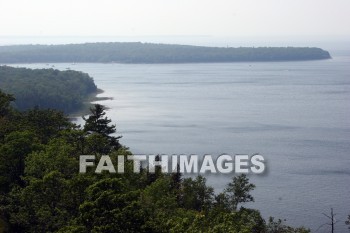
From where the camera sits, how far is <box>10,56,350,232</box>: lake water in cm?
2683

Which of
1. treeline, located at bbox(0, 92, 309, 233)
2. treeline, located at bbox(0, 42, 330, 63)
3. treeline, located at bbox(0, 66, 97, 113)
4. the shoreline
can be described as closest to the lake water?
the shoreline

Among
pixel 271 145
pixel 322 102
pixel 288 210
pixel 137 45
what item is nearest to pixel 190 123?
pixel 271 145

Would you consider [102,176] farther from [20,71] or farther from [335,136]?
[20,71]

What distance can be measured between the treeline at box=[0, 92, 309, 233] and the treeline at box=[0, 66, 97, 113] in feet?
116

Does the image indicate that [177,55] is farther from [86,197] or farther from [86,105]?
[86,197]

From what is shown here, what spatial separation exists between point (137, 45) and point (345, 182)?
13772 cm

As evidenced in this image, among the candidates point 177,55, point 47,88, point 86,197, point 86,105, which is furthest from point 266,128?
point 177,55

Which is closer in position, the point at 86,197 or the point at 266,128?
the point at 86,197

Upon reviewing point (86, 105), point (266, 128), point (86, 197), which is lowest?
point (266, 128)

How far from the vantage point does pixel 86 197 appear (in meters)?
12.5

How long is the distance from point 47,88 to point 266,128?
2618 cm

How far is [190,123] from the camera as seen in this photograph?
5056 centimetres

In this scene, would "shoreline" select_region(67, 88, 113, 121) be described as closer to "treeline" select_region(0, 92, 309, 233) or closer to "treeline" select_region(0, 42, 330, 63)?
"treeline" select_region(0, 92, 309, 233)

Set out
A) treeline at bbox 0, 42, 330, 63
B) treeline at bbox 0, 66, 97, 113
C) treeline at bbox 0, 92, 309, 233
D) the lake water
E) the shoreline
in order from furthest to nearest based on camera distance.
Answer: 1. treeline at bbox 0, 42, 330, 63
2. treeline at bbox 0, 66, 97, 113
3. the shoreline
4. the lake water
5. treeline at bbox 0, 92, 309, 233
